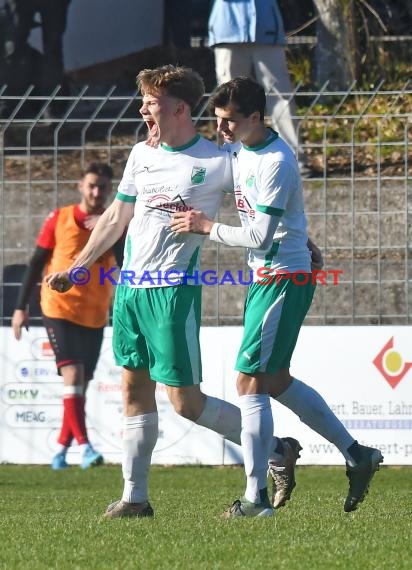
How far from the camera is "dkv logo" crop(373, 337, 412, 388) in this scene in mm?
10789

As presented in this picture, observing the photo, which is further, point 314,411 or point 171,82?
point 314,411

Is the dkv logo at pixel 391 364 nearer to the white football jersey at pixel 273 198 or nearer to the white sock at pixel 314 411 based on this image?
the white sock at pixel 314 411

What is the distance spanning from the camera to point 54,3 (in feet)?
53.0

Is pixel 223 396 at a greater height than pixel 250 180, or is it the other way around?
pixel 250 180

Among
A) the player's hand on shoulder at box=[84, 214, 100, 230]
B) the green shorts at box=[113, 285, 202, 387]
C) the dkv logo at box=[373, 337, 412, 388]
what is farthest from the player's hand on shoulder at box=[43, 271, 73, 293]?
the dkv logo at box=[373, 337, 412, 388]

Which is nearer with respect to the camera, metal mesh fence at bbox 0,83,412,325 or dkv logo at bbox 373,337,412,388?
dkv logo at bbox 373,337,412,388

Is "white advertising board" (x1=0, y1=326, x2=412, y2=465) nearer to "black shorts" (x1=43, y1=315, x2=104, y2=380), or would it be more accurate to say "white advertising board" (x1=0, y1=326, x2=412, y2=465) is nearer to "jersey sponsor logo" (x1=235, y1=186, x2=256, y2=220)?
"black shorts" (x1=43, y1=315, x2=104, y2=380)

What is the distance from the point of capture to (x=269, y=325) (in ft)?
21.7

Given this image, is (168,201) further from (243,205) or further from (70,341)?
(70,341)

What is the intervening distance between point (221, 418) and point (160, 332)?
608 millimetres

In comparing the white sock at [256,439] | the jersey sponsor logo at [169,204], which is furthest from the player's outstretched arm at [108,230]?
the white sock at [256,439]

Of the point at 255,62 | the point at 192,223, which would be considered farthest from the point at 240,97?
the point at 255,62

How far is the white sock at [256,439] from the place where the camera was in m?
6.58

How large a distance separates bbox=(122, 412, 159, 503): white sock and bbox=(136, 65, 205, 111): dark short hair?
1501mm
